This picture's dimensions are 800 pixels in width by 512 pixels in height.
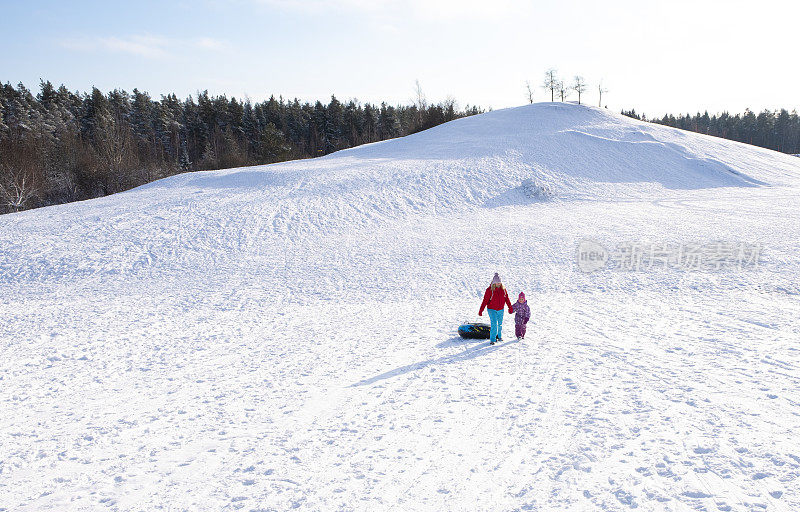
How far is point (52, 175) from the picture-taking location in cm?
4509

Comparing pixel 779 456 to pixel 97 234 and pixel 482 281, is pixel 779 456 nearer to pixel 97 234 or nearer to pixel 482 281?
pixel 482 281

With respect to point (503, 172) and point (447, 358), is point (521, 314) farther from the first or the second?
point (503, 172)

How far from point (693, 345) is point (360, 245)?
15.0 m

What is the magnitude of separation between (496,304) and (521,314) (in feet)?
2.36

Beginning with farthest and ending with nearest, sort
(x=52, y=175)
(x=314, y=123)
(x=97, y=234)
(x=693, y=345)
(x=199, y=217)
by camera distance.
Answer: (x=314, y=123) → (x=52, y=175) → (x=199, y=217) → (x=97, y=234) → (x=693, y=345)

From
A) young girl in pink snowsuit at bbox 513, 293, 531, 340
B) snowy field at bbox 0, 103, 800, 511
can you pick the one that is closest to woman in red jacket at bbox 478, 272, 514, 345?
young girl in pink snowsuit at bbox 513, 293, 531, 340

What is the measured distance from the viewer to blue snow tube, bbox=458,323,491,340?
11.0 metres

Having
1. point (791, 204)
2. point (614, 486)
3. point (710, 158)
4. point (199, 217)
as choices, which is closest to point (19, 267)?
point (199, 217)

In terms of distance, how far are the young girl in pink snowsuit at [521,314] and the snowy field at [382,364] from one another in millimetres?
547

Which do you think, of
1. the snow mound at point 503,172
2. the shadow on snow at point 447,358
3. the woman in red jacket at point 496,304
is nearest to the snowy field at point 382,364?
the shadow on snow at point 447,358

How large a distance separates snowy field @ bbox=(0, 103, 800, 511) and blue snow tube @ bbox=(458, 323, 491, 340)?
396 millimetres

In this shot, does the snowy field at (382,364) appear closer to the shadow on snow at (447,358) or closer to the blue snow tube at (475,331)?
the shadow on snow at (447,358)

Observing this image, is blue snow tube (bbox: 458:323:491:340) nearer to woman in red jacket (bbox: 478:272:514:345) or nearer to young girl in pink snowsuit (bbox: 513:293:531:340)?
woman in red jacket (bbox: 478:272:514:345)

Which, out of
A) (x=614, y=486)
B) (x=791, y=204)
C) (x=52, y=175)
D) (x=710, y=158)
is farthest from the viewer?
(x=52, y=175)
